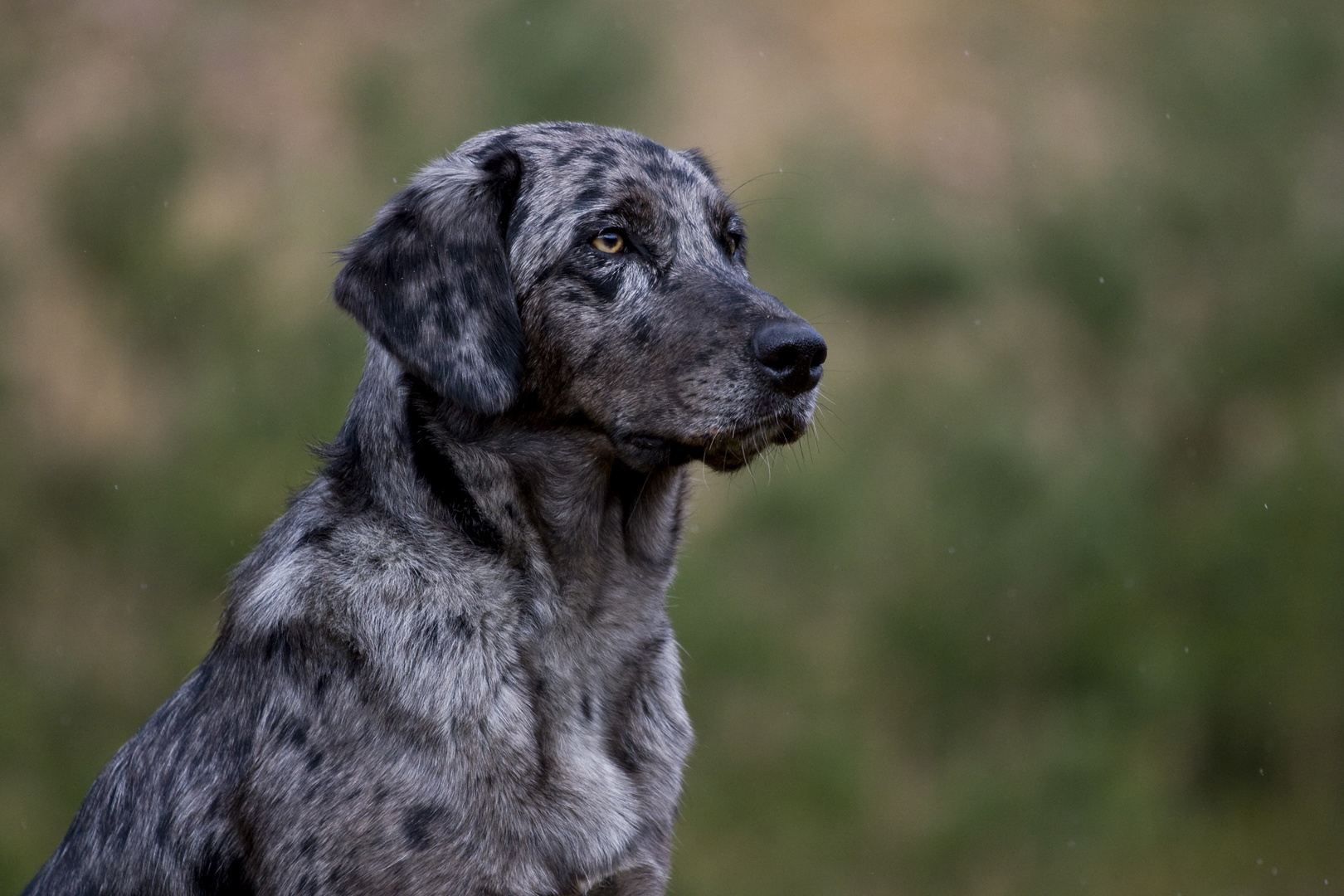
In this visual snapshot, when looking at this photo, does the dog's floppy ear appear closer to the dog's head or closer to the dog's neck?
the dog's head

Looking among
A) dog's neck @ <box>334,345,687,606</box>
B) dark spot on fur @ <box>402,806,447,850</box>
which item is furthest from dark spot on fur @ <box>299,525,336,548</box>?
dark spot on fur @ <box>402,806,447,850</box>

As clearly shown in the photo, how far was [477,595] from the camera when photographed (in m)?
3.36

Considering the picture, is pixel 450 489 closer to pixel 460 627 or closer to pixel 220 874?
pixel 460 627

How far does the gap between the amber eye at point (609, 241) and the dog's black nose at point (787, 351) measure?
1.85 feet

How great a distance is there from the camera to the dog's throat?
11.2ft

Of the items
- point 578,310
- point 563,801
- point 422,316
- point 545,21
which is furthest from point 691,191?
point 545,21

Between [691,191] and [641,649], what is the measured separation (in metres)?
1.42

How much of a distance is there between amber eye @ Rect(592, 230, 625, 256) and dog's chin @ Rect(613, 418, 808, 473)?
1.88ft

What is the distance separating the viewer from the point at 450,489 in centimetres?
345

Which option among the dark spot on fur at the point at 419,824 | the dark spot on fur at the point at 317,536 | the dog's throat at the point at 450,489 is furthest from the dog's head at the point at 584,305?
the dark spot on fur at the point at 419,824

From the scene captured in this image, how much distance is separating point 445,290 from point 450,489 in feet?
1.80

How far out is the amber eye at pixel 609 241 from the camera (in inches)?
147

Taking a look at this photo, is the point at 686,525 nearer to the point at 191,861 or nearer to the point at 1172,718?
the point at 191,861

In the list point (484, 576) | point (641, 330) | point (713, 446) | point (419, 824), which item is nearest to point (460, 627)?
point (484, 576)
